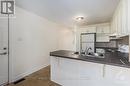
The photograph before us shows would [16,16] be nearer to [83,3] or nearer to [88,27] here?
[83,3]

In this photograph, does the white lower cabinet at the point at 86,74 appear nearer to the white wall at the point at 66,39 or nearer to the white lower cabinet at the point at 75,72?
the white lower cabinet at the point at 75,72

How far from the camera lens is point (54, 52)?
2.46 m

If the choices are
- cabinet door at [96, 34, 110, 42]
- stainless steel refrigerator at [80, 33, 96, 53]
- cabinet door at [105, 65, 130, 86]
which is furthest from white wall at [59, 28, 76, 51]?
cabinet door at [105, 65, 130, 86]

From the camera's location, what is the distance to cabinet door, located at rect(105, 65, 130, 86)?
4.67 ft

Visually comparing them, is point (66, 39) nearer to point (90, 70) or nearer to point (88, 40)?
point (88, 40)

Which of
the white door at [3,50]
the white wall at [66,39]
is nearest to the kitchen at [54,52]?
the white door at [3,50]

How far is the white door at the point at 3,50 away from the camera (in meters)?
2.30

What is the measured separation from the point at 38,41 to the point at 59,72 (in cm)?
183

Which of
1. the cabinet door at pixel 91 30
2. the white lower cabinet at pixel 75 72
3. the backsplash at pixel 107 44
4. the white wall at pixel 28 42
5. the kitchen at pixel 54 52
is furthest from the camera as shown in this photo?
the cabinet door at pixel 91 30

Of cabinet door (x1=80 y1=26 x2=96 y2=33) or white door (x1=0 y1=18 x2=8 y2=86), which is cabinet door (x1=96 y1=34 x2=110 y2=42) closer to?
cabinet door (x1=80 y1=26 x2=96 y2=33)

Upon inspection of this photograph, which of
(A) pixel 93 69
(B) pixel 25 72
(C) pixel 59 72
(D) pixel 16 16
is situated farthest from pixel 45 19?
(A) pixel 93 69

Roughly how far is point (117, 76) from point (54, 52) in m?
1.58

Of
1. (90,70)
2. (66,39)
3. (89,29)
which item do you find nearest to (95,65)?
(90,70)

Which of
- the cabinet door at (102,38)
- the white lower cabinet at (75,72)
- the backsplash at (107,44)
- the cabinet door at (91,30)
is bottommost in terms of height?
the white lower cabinet at (75,72)
